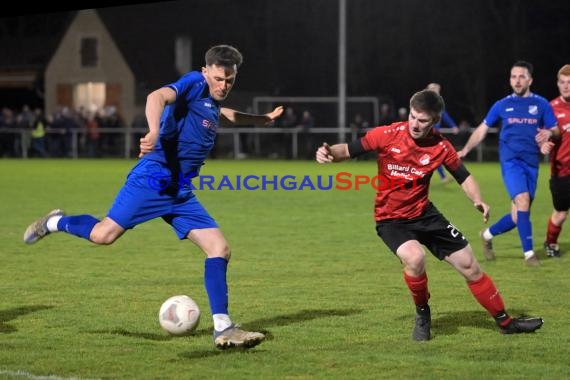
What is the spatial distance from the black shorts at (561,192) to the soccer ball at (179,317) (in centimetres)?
572

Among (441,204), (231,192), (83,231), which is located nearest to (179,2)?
(231,192)

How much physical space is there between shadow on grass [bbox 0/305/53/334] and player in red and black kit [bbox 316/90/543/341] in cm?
241

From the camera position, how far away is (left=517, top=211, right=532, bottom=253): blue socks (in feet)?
35.9

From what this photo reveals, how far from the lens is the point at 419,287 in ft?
23.1

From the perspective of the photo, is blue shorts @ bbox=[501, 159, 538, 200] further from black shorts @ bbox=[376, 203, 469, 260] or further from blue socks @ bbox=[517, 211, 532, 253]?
black shorts @ bbox=[376, 203, 469, 260]

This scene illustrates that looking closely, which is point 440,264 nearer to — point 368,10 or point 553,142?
point 553,142

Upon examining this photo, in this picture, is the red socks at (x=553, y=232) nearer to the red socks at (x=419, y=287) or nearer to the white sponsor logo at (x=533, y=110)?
the white sponsor logo at (x=533, y=110)

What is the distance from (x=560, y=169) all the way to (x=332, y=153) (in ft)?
16.9

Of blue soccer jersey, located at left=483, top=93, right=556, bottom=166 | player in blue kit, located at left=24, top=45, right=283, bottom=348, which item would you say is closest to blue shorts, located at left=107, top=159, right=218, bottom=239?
player in blue kit, located at left=24, top=45, right=283, bottom=348

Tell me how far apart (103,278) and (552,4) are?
38.5m

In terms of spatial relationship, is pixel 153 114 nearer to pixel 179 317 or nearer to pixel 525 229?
pixel 179 317

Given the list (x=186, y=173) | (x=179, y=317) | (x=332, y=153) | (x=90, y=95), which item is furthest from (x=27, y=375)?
(x=90, y=95)

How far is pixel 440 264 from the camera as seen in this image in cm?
1097

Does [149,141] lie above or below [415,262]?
above
